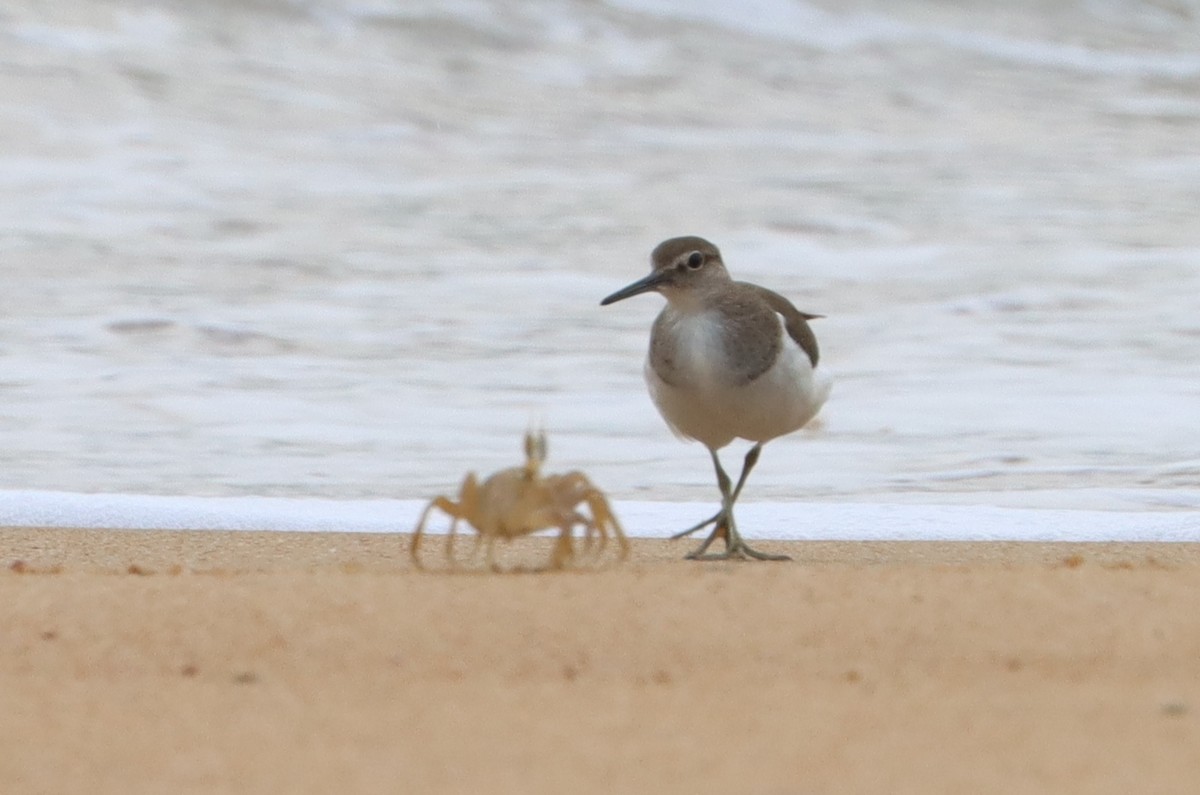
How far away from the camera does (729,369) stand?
→ 4980mm

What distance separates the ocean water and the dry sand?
1.99 metres

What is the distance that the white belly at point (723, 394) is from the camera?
16.4 ft

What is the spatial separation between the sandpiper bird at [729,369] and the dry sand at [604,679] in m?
0.65

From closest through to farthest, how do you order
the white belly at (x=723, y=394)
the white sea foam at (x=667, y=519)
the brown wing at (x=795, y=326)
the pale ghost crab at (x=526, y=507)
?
the pale ghost crab at (x=526, y=507)
the white belly at (x=723, y=394)
the brown wing at (x=795, y=326)
the white sea foam at (x=667, y=519)

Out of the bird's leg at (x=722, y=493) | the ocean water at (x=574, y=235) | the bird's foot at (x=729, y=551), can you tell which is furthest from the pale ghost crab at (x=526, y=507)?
the ocean water at (x=574, y=235)

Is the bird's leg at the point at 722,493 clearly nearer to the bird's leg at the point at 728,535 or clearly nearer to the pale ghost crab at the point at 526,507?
the bird's leg at the point at 728,535

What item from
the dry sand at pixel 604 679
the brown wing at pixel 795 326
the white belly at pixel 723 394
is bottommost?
the dry sand at pixel 604 679

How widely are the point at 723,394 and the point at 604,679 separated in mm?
1873

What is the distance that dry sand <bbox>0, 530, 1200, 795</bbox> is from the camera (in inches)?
103

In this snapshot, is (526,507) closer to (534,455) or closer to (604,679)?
(534,455)

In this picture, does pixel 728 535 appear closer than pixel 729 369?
No

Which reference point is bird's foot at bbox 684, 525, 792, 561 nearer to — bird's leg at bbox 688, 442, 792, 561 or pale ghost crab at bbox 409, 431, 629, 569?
bird's leg at bbox 688, 442, 792, 561

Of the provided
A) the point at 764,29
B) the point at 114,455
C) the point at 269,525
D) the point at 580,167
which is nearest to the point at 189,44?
the point at 580,167

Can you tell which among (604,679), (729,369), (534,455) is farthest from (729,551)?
(604,679)
